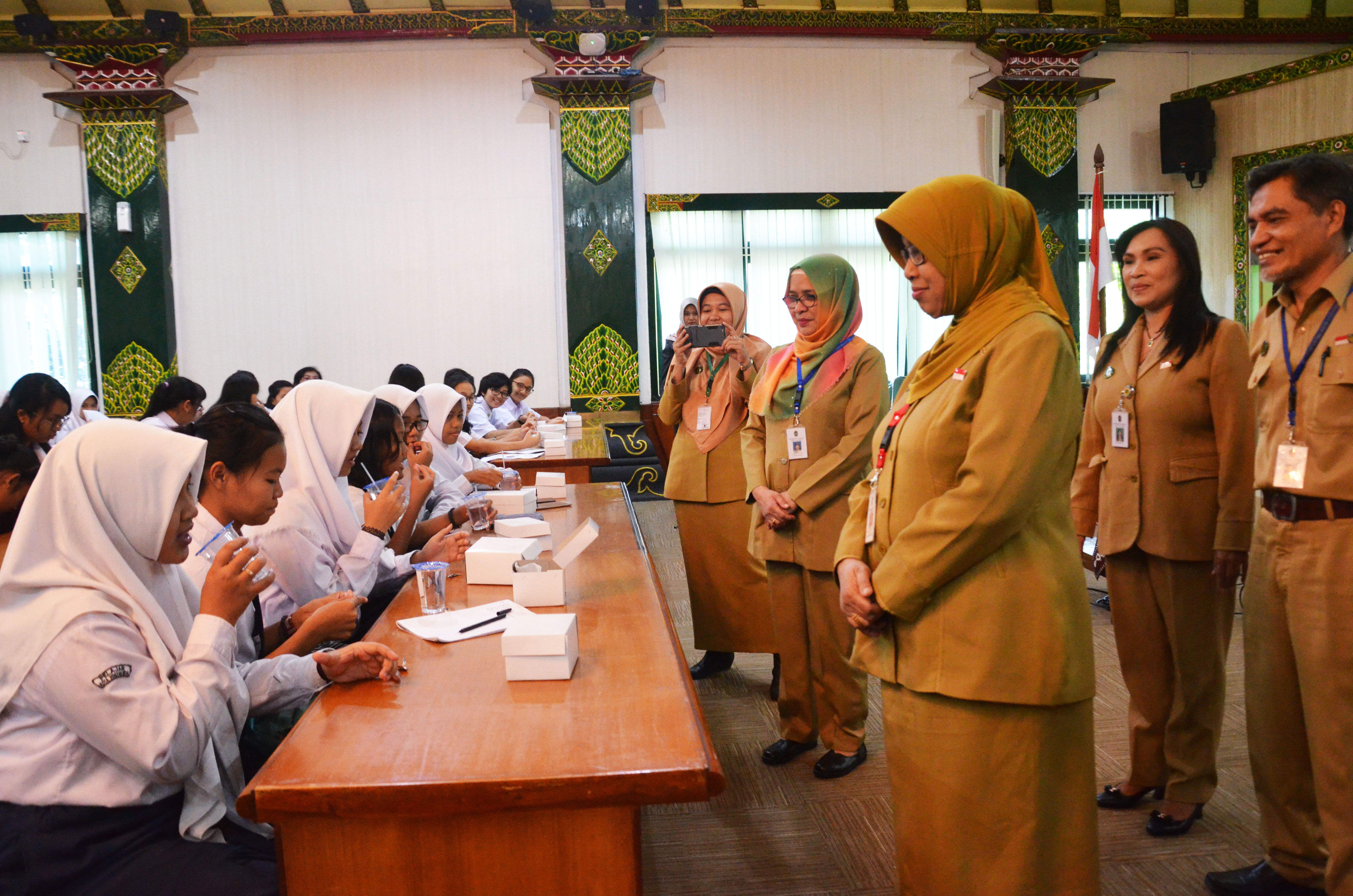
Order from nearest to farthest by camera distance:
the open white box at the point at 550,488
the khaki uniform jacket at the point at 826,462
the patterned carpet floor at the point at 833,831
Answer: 1. the patterned carpet floor at the point at 833,831
2. the khaki uniform jacket at the point at 826,462
3. the open white box at the point at 550,488

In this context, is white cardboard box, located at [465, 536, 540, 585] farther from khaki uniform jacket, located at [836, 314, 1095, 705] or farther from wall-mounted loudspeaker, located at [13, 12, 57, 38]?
wall-mounted loudspeaker, located at [13, 12, 57, 38]

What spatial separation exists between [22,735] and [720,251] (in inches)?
267

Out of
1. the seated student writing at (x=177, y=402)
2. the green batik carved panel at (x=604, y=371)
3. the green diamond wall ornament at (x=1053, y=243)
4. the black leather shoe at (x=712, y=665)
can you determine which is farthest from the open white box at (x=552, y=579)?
the green diamond wall ornament at (x=1053, y=243)

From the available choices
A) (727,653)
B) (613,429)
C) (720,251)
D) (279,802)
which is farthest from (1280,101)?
(279,802)

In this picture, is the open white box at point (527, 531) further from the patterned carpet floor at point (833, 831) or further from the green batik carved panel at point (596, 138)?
the green batik carved panel at point (596, 138)

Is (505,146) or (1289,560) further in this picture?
(505,146)

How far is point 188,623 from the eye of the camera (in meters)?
1.60

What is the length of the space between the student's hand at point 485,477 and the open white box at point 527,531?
1.62 metres

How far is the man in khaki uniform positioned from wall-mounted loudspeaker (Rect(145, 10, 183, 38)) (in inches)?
298

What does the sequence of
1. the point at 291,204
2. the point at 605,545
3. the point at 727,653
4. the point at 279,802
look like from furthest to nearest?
1. the point at 291,204
2. the point at 727,653
3. the point at 605,545
4. the point at 279,802

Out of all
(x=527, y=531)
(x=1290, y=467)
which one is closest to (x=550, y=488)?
(x=527, y=531)

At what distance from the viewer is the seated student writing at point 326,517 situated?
2.16 meters

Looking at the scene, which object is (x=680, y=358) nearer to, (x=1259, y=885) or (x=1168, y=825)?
(x=1168, y=825)

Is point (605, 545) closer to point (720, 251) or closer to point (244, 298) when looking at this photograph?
point (720, 251)
